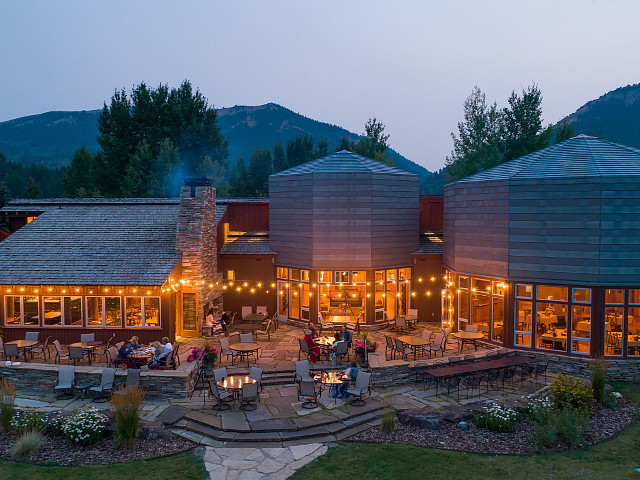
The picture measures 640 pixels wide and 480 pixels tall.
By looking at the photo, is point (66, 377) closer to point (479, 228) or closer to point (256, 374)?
point (256, 374)

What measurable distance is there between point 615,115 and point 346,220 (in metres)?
126

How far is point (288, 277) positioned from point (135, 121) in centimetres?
3092

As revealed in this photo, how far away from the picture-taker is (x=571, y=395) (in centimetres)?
1306

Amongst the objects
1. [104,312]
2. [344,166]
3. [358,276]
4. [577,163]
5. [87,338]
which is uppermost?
[344,166]

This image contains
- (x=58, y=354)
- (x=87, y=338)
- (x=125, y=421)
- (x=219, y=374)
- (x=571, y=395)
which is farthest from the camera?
(x=87, y=338)

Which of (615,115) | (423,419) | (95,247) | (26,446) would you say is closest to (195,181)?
(95,247)

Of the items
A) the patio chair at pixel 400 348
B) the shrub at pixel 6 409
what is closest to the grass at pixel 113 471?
the shrub at pixel 6 409

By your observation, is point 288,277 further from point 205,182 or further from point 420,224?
point 420,224

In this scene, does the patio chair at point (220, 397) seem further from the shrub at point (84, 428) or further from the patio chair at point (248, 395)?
the shrub at point (84, 428)

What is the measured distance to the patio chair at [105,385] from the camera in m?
14.4

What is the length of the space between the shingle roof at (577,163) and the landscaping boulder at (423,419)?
9.49m

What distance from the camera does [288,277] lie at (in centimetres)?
2414

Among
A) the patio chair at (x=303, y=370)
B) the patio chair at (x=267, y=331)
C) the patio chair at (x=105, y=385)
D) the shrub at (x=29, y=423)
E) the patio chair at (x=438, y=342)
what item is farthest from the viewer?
the patio chair at (x=267, y=331)

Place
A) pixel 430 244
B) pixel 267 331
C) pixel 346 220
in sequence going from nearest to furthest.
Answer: pixel 267 331 → pixel 346 220 → pixel 430 244
